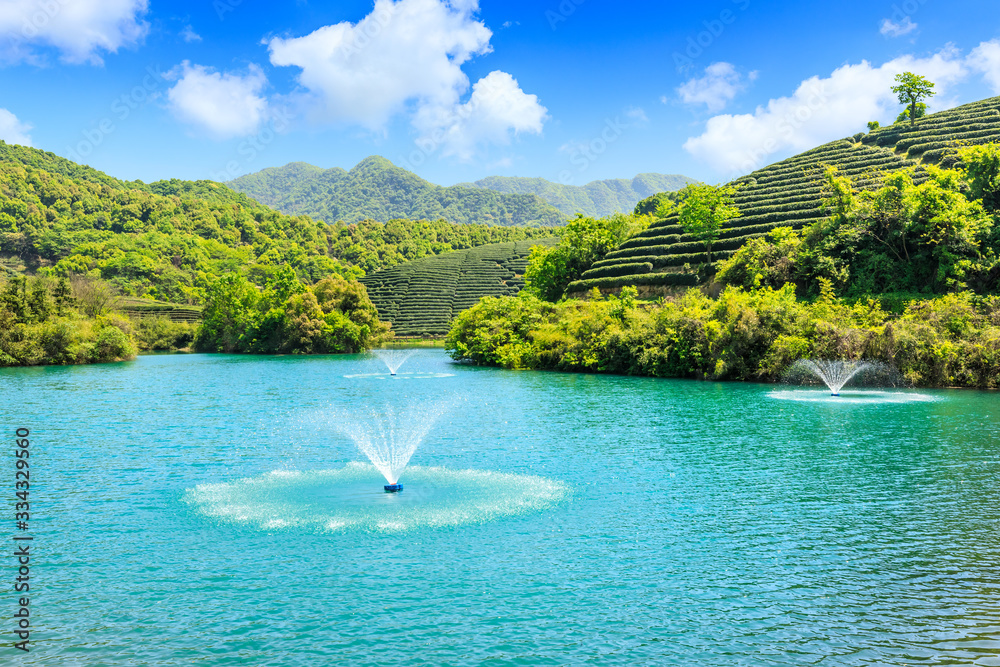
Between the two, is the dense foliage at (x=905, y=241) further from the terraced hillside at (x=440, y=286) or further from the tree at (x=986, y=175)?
the terraced hillside at (x=440, y=286)

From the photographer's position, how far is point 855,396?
30.8 m

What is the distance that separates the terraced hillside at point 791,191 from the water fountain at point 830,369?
2351 cm

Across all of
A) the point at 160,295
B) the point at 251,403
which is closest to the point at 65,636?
the point at 251,403

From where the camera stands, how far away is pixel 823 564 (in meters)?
9.85

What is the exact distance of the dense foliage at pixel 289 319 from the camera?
7862cm

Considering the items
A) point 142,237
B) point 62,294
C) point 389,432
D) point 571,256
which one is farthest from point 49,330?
point 142,237

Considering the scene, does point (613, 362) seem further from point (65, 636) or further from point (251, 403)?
point (65, 636)

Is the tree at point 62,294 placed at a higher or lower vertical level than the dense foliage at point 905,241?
lower

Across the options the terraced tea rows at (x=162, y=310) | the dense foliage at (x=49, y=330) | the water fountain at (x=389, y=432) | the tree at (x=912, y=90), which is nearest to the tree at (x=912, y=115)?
the tree at (x=912, y=90)

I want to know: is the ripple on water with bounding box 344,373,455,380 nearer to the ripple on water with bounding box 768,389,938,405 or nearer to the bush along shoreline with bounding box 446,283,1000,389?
the bush along shoreline with bounding box 446,283,1000,389

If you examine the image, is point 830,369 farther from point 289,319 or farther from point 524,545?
point 289,319

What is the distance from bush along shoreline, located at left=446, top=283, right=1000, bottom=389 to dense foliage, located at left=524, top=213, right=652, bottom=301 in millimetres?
24401

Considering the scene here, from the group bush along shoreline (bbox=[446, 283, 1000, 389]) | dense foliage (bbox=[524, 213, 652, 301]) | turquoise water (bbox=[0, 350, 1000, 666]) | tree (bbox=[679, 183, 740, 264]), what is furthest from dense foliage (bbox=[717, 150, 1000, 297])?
dense foliage (bbox=[524, 213, 652, 301])

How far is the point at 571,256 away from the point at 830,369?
4305 centimetres
